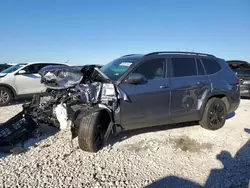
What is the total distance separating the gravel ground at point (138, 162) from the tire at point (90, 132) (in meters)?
0.15

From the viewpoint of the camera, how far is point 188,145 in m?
4.20

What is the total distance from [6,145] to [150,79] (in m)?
2.97

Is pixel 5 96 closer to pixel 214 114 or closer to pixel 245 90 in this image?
pixel 214 114

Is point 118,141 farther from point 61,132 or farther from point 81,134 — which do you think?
point 61,132

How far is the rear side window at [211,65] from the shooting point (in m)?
5.02

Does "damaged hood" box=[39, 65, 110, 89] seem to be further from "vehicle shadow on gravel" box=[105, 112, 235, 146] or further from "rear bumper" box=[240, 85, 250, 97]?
"rear bumper" box=[240, 85, 250, 97]

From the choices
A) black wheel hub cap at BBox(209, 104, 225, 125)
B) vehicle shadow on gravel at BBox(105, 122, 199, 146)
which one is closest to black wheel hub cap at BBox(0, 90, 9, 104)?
vehicle shadow on gravel at BBox(105, 122, 199, 146)

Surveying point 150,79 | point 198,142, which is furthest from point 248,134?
point 150,79

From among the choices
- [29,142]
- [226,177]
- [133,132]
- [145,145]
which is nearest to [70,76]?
[29,142]

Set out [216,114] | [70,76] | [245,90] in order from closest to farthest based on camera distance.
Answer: [70,76], [216,114], [245,90]

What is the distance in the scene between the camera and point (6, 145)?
3777 millimetres

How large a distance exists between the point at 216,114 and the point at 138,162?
262cm

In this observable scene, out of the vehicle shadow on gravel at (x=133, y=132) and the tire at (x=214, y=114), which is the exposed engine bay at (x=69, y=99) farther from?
the tire at (x=214, y=114)

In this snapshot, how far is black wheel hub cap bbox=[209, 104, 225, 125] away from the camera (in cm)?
496
